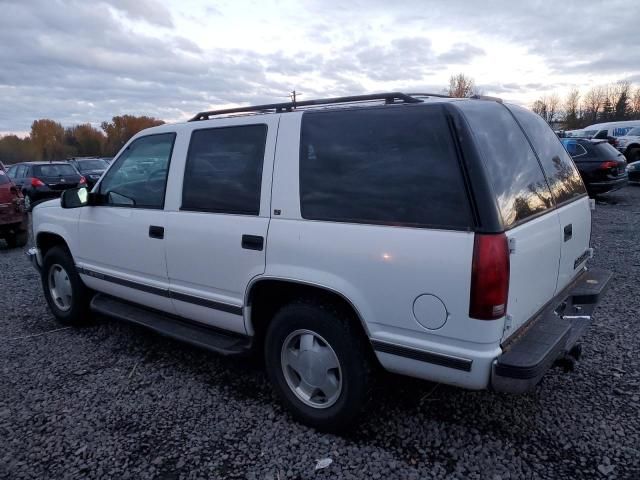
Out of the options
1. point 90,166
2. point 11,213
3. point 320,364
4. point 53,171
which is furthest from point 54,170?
point 320,364

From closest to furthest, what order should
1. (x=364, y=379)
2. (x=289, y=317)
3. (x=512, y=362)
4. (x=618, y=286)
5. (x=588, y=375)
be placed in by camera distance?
(x=512, y=362)
(x=364, y=379)
(x=289, y=317)
(x=588, y=375)
(x=618, y=286)

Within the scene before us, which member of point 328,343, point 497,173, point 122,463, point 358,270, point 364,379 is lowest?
point 122,463

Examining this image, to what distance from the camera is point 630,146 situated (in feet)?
65.2

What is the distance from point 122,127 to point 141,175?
224 feet

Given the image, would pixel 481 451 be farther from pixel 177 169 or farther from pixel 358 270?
pixel 177 169

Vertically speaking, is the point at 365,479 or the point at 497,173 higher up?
the point at 497,173

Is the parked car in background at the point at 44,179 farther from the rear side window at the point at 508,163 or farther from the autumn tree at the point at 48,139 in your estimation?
the autumn tree at the point at 48,139

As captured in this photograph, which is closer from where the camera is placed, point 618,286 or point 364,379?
point 364,379

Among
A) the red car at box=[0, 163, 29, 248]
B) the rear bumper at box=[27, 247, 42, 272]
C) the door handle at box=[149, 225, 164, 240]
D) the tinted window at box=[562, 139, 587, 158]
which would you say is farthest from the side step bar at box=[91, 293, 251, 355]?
the tinted window at box=[562, 139, 587, 158]

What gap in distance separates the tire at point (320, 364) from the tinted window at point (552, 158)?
1.61 metres

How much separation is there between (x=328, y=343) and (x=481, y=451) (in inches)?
41.9

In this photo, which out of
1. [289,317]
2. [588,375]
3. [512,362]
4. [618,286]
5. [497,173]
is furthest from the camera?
[618,286]

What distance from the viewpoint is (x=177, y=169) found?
138 inches

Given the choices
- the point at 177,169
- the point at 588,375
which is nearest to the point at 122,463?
the point at 177,169
